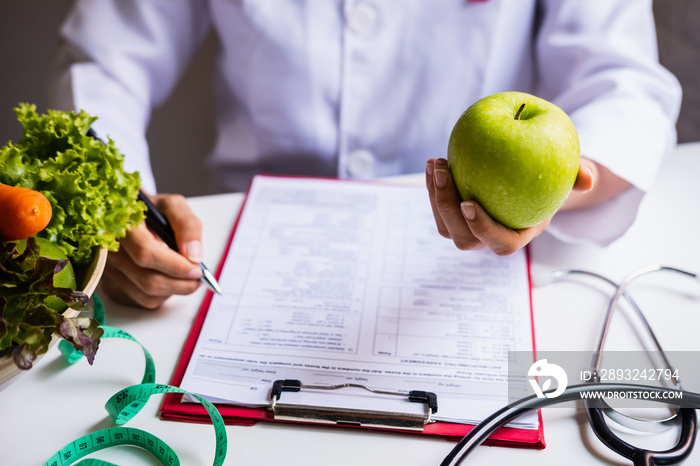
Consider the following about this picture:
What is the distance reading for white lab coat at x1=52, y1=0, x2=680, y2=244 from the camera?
938 mm

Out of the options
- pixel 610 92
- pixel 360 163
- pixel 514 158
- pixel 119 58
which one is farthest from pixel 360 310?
pixel 119 58

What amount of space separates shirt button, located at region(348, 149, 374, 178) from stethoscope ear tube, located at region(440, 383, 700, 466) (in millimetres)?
601

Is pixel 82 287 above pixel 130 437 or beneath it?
above

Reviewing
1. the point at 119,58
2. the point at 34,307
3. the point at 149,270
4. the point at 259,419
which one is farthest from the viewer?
the point at 119,58

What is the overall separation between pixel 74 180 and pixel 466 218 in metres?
0.42

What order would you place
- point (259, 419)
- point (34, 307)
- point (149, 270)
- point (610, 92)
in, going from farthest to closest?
point (610, 92) → point (149, 270) → point (259, 419) → point (34, 307)

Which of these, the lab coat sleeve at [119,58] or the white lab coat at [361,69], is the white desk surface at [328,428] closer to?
the white lab coat at [361,69]

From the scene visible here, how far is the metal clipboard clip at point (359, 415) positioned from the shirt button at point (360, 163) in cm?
56

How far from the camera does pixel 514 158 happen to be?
56 centimetres

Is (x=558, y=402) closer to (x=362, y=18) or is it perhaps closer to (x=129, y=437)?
(x=129, y=437)

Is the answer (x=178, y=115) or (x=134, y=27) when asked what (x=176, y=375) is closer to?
(x=134, y=27)

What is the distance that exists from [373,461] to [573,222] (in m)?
0.47

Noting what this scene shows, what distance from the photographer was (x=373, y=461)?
54 cm

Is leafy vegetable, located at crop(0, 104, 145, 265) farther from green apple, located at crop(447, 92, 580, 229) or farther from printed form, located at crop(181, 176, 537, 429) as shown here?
green apple, located at crop(447, 92, 580, 229)
